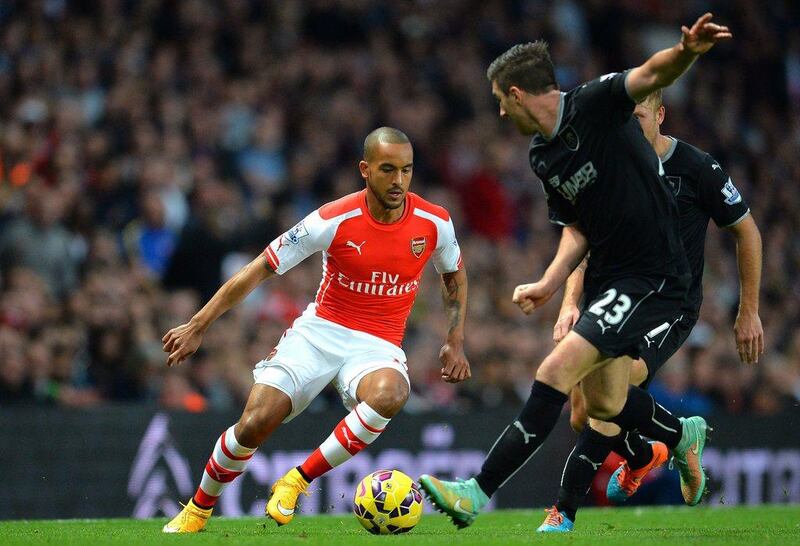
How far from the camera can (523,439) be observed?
21.0 feet

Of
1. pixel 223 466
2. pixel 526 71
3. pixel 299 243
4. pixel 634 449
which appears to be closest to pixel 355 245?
pixel 299 243

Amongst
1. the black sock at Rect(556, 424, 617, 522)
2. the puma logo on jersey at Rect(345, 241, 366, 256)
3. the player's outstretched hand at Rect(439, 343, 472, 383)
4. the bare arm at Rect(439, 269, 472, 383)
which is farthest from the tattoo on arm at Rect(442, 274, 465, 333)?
the black sock at Rect(556, 424, 617, 522)

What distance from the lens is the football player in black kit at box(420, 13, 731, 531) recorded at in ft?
21.0

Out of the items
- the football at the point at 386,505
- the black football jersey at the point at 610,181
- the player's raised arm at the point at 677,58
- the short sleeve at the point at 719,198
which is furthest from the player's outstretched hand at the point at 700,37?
the football at the point at 386,505

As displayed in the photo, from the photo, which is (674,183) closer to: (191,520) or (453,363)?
(453,363)

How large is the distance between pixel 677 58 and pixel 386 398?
8.61 ft

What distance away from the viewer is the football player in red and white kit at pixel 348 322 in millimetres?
7555

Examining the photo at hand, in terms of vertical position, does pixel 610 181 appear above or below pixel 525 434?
above

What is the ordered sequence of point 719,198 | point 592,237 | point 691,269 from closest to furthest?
point 592,237 < point 719,198 < point 691,269

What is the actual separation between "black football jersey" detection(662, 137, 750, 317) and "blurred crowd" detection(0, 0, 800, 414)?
4.79m

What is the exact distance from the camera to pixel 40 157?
1218 cm

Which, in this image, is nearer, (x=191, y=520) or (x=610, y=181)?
(x=610, y=181)

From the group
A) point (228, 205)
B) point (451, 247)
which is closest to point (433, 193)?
point (228, 205)

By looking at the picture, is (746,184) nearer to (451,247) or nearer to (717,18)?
(717,18)
